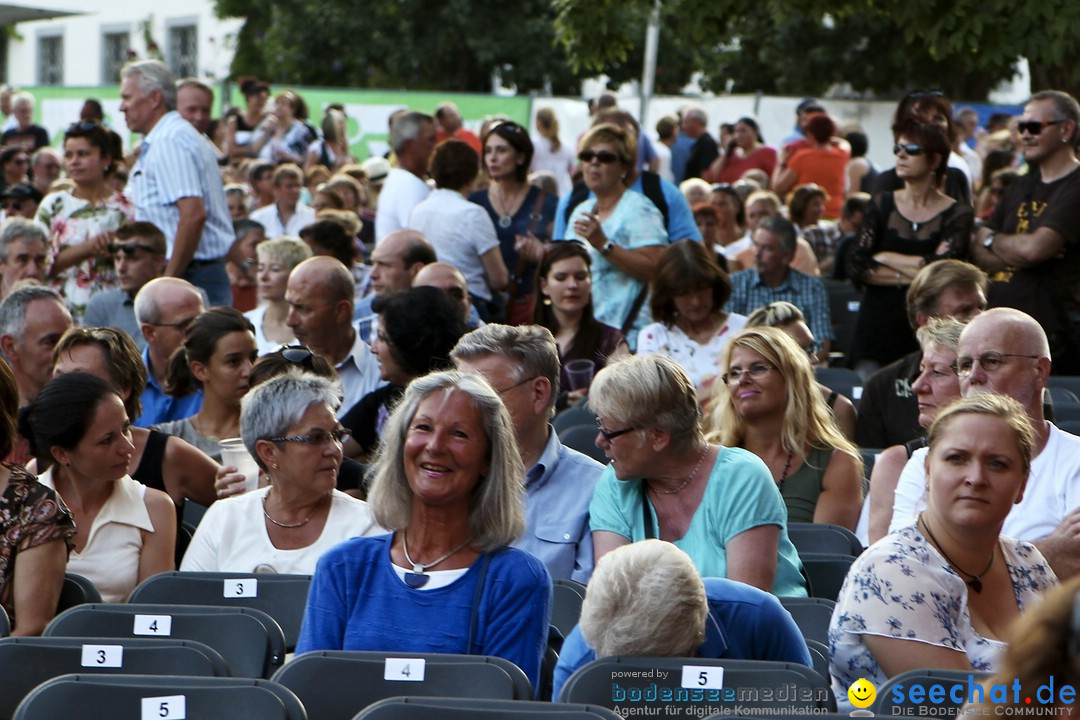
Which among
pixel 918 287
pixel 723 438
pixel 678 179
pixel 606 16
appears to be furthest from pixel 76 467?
pixel 678 179

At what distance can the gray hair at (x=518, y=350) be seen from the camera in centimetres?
475

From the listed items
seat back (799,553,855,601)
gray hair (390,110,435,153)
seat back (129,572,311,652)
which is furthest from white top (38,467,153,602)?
gray hair (390,110,435,153)

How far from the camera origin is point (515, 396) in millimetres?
4730

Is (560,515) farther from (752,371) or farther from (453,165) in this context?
(453,165)

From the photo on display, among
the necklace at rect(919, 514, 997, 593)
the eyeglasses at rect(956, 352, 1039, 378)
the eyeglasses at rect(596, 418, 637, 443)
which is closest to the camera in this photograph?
the necklace at rect(919, 514, 997, 593)

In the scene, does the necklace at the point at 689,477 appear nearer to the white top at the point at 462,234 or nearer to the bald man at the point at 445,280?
the bald man at the point at 445,280

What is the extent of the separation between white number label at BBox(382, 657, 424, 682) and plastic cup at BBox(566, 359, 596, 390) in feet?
12.2

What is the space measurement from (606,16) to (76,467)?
7.23 m

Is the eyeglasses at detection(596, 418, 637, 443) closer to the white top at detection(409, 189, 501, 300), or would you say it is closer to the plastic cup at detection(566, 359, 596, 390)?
the plastic cup at detection(566, 359, 596, 390)

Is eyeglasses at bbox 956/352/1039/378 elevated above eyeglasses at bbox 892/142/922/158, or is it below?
below

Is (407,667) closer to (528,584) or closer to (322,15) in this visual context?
(528,584)

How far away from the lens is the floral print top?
8047mm

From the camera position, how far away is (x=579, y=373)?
7.17 metres

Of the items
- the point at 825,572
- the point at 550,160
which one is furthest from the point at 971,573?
the point at 550,160
